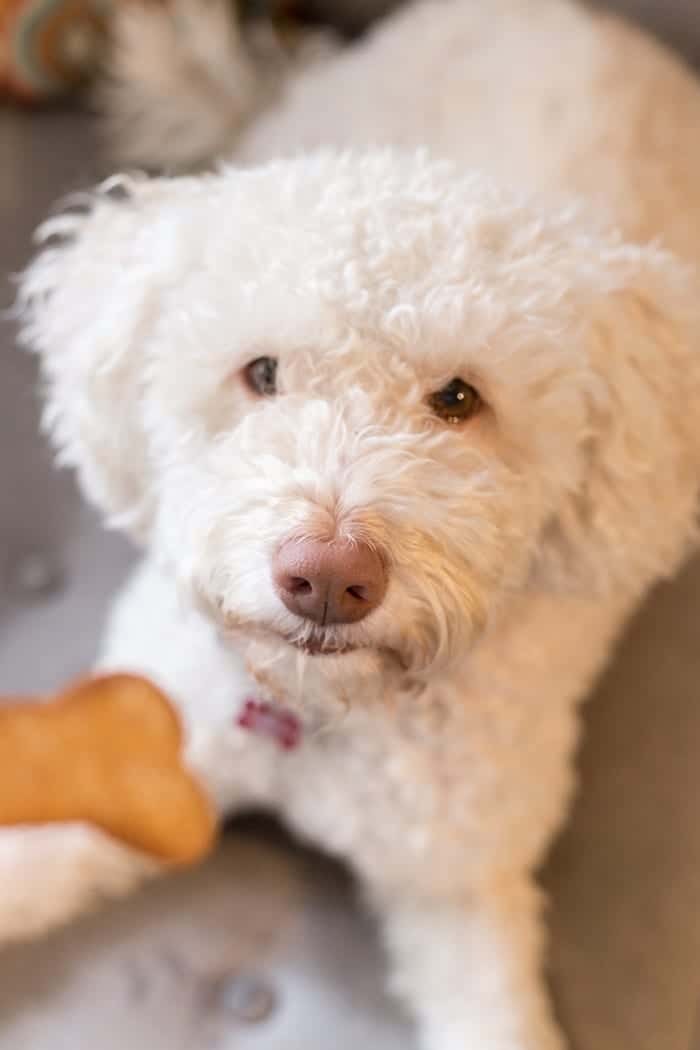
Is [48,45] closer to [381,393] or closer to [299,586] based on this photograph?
[381,393]

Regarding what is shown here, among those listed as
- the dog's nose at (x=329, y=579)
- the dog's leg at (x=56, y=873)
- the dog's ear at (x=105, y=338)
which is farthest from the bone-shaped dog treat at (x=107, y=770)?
the dog's nose at (x=329, y=579)

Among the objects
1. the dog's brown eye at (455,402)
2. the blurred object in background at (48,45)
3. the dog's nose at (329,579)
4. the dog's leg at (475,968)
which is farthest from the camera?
the blurred object in background at (48,45)

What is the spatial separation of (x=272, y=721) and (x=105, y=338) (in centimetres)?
36

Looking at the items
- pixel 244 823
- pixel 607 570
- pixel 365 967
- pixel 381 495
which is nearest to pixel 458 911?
pixel 365 967

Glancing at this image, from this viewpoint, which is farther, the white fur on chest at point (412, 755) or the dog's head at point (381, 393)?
the white fur on chest at point (412, 755)

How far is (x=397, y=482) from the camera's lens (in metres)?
0.79

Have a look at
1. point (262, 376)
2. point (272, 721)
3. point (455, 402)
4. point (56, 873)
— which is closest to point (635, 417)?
point (455, 402)

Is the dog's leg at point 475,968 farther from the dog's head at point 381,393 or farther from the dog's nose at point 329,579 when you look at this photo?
the dog's nose at point 329,579

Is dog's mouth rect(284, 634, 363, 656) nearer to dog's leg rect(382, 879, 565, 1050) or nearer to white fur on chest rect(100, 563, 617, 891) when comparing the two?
white fur on chest rect(100, 563, 617, 891)

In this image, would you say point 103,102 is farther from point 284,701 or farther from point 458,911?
point 458,911

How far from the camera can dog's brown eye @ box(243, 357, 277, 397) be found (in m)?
0.88

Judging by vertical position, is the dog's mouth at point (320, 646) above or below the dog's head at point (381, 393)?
below

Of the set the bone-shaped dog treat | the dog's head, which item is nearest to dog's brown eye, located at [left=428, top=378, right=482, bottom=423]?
the dog's head

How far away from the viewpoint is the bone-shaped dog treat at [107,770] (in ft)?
3.06
